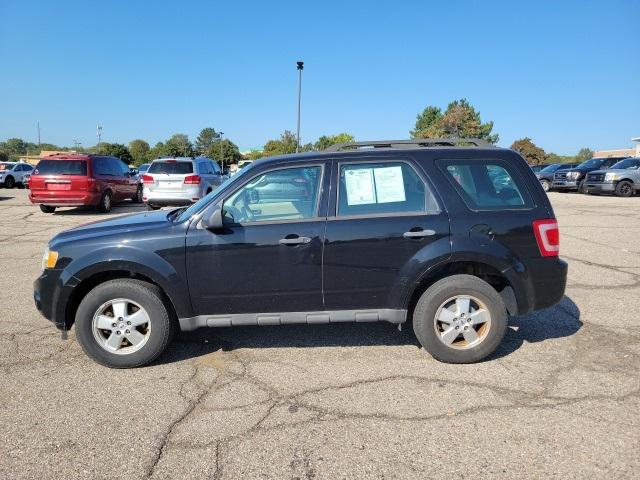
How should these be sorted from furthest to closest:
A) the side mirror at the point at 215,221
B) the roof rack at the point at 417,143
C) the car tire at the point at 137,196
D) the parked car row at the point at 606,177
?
the parked car row at the point at 606,177 < the car tire at the point at 137,196 < the roof rack at the point at 417,143 < the side mirror at the point at 215,221

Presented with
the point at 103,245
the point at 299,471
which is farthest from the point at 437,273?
the point at 103,245

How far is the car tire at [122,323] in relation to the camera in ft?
12.1

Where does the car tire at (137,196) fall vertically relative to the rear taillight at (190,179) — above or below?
below

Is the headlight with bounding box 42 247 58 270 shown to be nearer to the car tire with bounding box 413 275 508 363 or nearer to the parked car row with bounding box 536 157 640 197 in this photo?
the car tire with bounding box 413 275 508 363

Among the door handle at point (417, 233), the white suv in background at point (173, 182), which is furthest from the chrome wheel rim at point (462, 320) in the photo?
the white suv in background at point (173, 182)

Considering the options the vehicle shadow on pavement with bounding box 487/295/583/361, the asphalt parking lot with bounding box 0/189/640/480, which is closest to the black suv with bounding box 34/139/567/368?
the asphalt parking lot with bounding box 0/189/640/480

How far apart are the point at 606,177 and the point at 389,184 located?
2080cm

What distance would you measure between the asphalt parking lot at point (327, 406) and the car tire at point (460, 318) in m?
0.15

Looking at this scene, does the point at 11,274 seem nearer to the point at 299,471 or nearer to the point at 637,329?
the point at 299,471

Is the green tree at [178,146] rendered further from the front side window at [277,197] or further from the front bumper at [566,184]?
the front side window at [277,197]

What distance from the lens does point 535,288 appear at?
3828 mm

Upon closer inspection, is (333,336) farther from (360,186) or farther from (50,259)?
(50,259)

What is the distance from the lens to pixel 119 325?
373 centimetres

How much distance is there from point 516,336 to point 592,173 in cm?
2033
